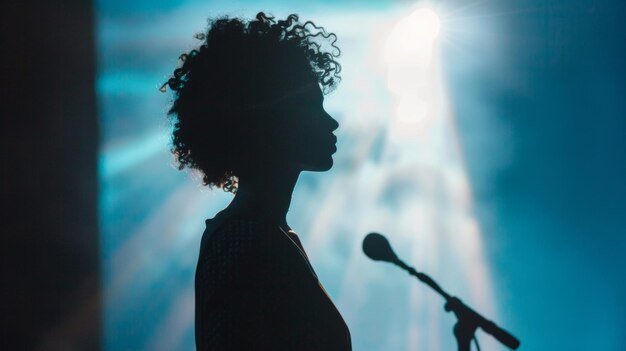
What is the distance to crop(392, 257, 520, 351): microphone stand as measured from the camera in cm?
87

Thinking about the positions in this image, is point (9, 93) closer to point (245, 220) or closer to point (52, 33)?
point (52, 33)

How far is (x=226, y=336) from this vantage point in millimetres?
885

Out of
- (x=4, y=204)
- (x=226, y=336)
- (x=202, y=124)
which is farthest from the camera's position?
(x=4, y=204)

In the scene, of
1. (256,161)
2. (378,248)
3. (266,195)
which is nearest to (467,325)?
(378,248)

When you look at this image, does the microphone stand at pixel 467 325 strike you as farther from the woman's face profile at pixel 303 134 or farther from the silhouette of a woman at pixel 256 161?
the woman's face profile at pixel 303 134

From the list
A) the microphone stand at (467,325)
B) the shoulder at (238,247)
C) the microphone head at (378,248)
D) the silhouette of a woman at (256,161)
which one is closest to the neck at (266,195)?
the silhouette of a woman at (256,161)

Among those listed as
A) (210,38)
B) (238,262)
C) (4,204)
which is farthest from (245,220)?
(4,204)

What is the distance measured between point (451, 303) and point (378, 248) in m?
0.19

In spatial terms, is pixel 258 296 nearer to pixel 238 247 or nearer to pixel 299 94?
pixel 238 247

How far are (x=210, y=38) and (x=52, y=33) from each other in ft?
5.29

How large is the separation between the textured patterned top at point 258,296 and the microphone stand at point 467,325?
216 mm

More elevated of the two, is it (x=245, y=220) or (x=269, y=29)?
(x=269, y=29)

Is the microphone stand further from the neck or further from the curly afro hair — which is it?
the curly afro hair

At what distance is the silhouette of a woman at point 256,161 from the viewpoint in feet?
2.98
